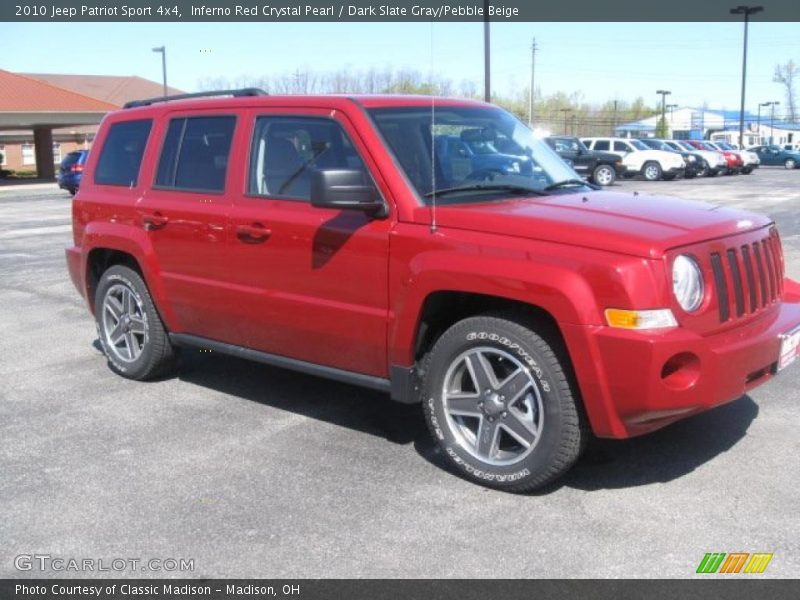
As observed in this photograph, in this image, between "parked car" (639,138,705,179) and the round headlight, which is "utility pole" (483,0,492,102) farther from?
the round headlight

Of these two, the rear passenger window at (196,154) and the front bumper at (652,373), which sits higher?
the rear passenger window at (196,154)

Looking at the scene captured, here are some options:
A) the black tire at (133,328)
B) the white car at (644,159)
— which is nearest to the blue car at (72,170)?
the white car at (644,159)

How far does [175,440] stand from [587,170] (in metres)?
29.0

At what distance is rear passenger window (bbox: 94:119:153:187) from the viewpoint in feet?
20.2

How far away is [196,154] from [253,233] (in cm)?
89

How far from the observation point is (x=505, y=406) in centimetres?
430

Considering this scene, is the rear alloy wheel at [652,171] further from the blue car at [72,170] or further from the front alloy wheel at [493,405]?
the front alloy wheel at [493,405]

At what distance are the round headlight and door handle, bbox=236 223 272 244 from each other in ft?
7.35

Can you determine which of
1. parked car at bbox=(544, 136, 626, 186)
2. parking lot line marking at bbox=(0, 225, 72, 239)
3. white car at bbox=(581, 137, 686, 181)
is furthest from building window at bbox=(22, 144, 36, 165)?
parking lot line marking at bbox=(0, 225, 72, 239)

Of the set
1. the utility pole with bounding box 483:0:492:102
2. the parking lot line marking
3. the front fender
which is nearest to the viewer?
the front fender

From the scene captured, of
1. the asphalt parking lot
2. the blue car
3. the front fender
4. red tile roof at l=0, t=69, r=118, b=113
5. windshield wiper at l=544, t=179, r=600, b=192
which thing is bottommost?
the asphalt parking lot

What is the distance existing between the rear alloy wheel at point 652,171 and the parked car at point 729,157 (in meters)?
6.76

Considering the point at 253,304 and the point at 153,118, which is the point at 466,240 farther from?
the point at 153,118

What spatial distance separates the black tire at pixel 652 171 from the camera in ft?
119
